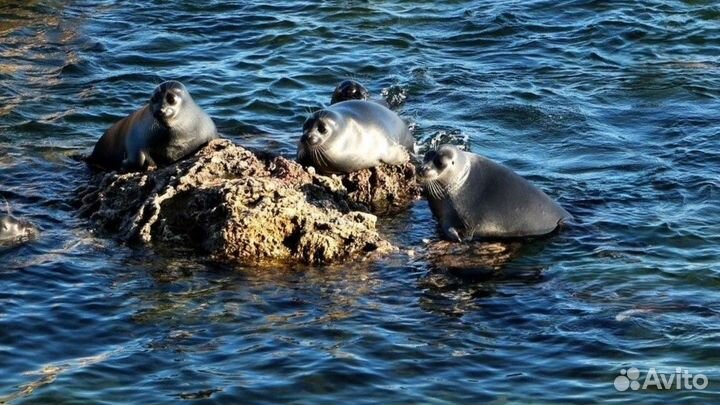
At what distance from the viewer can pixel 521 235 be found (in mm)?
10766

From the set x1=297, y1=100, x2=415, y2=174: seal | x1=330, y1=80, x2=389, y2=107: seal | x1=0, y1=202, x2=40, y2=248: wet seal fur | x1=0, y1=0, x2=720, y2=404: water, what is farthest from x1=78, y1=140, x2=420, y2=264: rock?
x1=330, y1=80, x2=389, y2=107: seal

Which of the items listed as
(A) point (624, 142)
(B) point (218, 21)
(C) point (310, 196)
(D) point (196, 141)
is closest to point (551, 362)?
(C) point (310, 196)

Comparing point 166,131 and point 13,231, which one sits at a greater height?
point 166,131

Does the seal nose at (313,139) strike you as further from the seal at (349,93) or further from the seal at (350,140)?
the seal at (349,93)

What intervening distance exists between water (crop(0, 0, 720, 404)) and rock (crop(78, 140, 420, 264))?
9.1 inches

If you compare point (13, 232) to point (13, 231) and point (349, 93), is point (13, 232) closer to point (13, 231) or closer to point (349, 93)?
point (13, 231)

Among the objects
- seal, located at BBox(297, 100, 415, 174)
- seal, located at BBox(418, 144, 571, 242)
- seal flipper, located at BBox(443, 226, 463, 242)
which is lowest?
seal flipper, located at BBox(443, 226, 463, 242)

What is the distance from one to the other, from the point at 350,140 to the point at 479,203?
1.47 metres

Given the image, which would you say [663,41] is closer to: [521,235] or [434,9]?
[434,9]

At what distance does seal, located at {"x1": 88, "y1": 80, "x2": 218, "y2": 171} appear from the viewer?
37.2 feet

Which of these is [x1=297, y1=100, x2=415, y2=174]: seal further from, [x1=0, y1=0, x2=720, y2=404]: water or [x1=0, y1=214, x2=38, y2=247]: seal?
[x1=0, y1=214, x2=38, y2=247]: seal

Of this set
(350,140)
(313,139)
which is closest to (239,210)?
(313,139)

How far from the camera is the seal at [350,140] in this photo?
37.6 ft

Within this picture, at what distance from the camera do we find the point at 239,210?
992 centimetres
